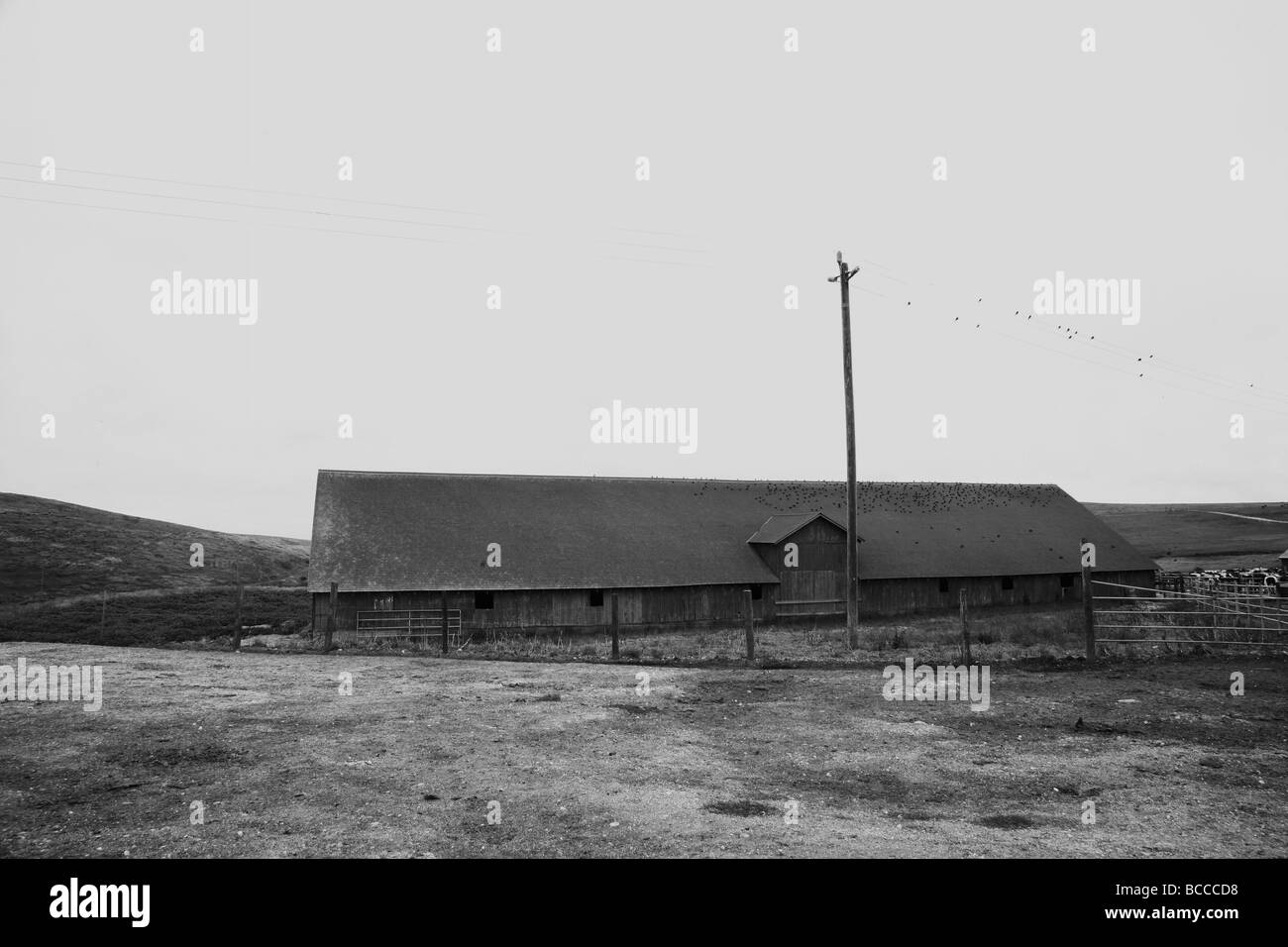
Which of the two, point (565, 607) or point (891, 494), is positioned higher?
point (891, 494)

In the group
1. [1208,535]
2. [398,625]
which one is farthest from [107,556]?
[1208,535]

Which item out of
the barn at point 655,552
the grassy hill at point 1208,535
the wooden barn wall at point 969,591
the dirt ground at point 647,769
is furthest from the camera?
the grassy hill at point 1208,535

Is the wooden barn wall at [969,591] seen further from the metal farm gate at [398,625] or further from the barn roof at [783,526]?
the metal farm gate at [398,625]

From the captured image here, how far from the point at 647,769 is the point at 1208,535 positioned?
116171mm

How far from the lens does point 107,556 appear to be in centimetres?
5272

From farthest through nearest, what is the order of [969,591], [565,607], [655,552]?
[969,591] → [655,552] → [565,607]

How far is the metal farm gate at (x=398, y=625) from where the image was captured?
92.1 ft

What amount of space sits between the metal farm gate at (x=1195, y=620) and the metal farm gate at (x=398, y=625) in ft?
65.6

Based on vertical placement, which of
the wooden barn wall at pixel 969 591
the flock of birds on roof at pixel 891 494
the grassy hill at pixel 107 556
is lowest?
the wooden barn wall at pixel 969 591

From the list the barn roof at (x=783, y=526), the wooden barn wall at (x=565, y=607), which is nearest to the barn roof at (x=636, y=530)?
the barn roof at (x=783, y=526)

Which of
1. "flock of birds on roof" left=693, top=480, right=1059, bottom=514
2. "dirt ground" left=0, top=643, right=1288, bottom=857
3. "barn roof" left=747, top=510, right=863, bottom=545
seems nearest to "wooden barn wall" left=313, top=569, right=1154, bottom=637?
"barn roof" left=747, top=510, right=863, bottom=545

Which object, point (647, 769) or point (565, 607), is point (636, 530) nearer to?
point (565, 607)
